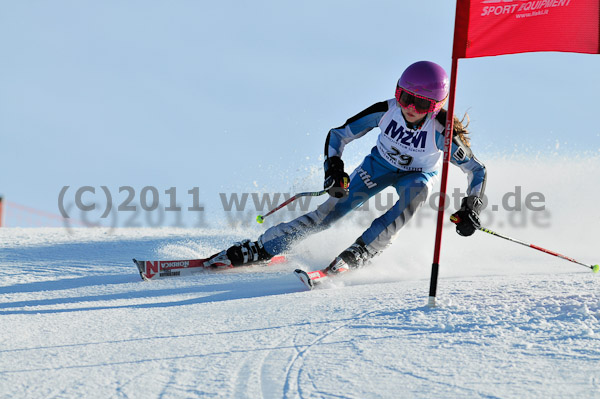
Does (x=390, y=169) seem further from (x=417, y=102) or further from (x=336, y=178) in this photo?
(x=417, y=102)

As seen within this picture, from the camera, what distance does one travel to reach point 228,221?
796cm

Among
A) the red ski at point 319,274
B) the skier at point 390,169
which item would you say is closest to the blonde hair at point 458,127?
the skier at point 390,169

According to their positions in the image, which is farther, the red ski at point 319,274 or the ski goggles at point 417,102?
the ski goggles at point 417,102

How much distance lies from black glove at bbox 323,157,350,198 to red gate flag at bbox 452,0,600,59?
1366 mm

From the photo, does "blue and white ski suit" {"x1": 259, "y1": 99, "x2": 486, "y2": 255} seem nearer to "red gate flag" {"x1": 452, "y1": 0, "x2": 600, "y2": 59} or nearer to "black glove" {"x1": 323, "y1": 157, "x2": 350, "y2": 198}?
"black glove" {"x1": 323, "y1": 157, "x2": 350, "y2": 198}

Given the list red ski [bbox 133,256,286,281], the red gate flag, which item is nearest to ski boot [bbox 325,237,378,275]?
red ski [bbox 133,256,286,281]

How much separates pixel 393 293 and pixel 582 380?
1561mm

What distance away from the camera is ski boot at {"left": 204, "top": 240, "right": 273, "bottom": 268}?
481cm

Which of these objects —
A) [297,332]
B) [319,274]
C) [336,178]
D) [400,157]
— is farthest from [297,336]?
[400,157]

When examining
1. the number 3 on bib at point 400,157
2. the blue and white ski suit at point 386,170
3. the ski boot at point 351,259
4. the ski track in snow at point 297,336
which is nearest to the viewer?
the ski track in snow at point 297,336

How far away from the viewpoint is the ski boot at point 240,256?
481 cm

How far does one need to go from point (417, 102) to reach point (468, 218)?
3.18ft

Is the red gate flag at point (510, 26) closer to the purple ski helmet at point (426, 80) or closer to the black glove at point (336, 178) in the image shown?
the purple ski helmet at point (426, 80)

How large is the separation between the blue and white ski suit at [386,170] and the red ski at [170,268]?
558 millimetres
